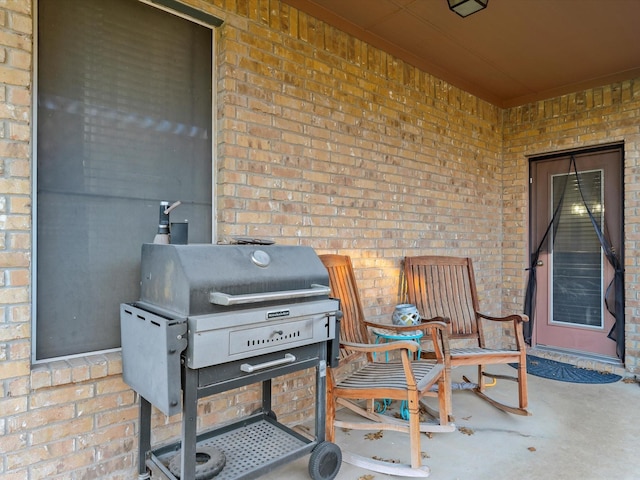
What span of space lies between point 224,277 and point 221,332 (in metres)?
0.22

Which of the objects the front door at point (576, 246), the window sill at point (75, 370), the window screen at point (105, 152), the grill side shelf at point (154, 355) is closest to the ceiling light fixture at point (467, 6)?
the window screen at point (105, 152)

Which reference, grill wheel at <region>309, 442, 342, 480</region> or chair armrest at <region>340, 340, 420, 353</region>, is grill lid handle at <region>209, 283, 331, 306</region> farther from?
grill wheel at <region>309, 442, 342, 480</region>

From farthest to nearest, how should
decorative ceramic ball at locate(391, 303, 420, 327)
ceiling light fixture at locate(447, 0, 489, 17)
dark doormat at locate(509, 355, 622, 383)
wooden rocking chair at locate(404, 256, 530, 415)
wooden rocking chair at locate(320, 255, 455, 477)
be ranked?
dark doormat at locate(509, 355, 622, 383), wooden rocking chair at locate(404, 256, 530, 415), decorative ceramic ball at locate(391, 303, 420, 327), ceiling light fixture at locate(447, 0, 489, 17), wooden rocking chair at locate(320, 255, 455, 477)

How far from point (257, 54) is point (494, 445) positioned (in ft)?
9.36

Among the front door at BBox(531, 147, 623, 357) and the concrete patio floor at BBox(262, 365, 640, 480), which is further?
the front door at BBox(531, 147, 623, 357)

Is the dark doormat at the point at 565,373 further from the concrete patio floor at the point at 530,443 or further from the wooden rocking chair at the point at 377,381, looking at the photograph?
the wooden rocking chair at the point at 377,381

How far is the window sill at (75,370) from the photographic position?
71.0 inches

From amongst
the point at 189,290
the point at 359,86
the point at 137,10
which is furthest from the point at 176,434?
the point at 359,86

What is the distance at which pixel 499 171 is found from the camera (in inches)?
186

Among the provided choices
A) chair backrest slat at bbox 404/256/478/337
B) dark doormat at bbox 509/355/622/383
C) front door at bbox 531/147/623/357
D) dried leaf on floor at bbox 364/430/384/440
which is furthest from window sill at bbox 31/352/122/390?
front door at bbox 531/147/623/357

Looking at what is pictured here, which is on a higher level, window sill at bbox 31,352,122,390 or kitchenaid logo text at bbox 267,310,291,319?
kitchenaid logo text at bbox 267,310,291,319

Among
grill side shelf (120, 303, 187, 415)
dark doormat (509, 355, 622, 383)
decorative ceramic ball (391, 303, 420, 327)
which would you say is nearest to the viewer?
grill side shelf (120, 303, 187, 415)

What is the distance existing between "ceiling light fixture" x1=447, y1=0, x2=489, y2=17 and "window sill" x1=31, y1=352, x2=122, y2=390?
114 inches

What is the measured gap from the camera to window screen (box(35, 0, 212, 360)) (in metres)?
1.94
